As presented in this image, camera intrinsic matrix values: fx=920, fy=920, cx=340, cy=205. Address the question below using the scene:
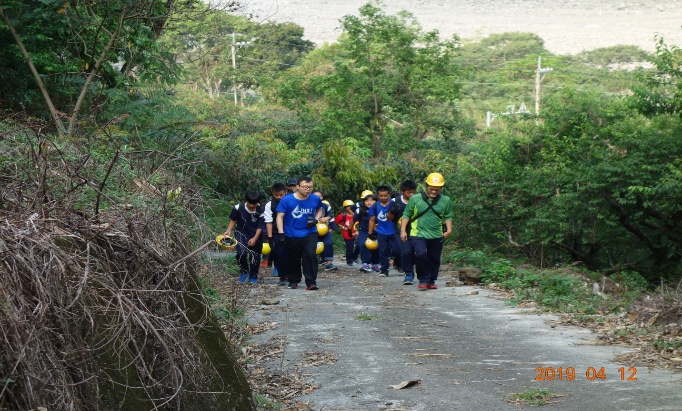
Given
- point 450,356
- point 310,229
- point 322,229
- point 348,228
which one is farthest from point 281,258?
point 450,356

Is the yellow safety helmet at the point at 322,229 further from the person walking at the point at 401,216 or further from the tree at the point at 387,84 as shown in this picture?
the tree at the point at 387,84

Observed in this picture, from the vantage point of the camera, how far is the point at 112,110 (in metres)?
16.0

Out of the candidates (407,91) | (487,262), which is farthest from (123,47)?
(407,91)

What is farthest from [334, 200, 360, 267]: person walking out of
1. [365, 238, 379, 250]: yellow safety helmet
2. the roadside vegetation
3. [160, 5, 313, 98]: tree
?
[160, 5, 313, 98]: tree

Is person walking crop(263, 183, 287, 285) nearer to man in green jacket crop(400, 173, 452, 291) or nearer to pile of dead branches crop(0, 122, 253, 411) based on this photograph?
man in green jacket crop(400, 173, 452, 291)

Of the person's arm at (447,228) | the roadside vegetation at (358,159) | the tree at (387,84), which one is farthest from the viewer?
the tree at (387,84)

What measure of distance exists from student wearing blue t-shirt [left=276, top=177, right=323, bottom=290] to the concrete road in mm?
1348

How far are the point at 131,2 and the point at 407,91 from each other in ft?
83.6

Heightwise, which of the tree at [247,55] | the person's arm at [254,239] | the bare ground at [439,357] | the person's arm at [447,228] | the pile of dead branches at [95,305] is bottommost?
the bare ground at [439,357]

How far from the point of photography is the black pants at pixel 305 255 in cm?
1530

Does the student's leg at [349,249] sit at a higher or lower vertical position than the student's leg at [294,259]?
lower

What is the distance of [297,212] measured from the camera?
1514 centimetres

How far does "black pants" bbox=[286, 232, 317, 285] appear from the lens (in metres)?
15.3

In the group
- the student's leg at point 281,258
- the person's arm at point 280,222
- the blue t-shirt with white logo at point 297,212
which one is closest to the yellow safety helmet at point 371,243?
the student's leg at point 281,258
